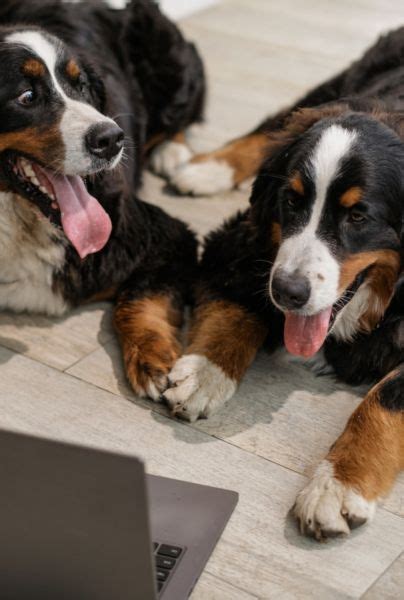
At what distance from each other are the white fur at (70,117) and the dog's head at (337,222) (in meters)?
0.60

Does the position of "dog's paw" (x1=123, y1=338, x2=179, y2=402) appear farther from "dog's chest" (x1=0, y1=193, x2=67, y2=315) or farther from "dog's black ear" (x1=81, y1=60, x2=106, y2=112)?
"dog's black ear" (x1=81, y1=60, x2=106, y2=112)

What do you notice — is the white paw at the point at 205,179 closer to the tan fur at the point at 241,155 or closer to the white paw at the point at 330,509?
the tan fur at the point at 241,155

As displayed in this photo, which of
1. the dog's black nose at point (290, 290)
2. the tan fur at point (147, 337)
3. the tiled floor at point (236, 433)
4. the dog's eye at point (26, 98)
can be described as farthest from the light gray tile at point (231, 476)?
the dog's eye at point (26, 98)

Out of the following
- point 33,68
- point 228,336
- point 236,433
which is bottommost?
point 236,433

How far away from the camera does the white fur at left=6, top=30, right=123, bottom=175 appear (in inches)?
109

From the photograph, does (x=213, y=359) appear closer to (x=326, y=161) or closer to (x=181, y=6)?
(x=326, y=161)

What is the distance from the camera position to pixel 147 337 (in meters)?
2.90

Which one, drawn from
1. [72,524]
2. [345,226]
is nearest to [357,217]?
[345,226]

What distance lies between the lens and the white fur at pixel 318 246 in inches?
97.6

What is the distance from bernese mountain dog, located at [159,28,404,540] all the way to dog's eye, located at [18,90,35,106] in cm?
71

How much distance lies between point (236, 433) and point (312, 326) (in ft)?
1.22

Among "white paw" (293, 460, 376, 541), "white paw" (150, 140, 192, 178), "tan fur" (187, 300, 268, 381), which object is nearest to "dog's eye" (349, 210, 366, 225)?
"tan fur" (187, 300, 268, 381)

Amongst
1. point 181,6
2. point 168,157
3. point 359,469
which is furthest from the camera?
point 181,6

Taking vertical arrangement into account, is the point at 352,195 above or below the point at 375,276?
above
